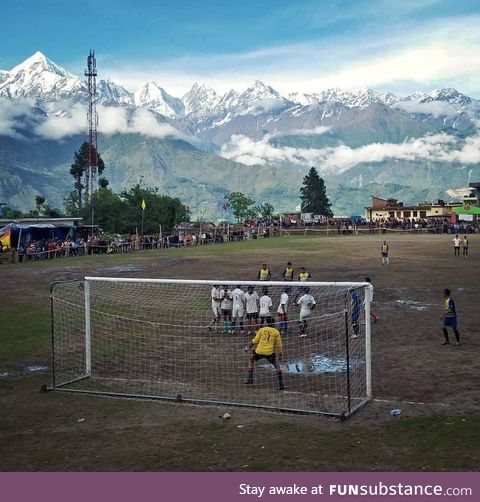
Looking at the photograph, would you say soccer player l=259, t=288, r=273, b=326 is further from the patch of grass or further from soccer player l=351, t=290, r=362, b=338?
the patch of grass

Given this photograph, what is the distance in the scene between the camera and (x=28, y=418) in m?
11.0

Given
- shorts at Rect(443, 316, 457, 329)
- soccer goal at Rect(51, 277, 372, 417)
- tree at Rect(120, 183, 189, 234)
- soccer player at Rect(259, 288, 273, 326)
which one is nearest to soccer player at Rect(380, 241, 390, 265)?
soccer goal at Rect(51, 277, 372, 417)

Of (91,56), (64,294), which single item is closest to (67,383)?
(64,294)

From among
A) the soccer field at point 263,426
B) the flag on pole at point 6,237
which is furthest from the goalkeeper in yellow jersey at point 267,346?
the flag on pole at point 6,237

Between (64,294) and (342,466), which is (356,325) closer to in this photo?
(342,466)

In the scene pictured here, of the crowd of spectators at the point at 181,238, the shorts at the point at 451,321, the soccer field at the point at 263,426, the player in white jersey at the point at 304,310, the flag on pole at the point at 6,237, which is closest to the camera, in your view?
the soccer field at the point at 263,426

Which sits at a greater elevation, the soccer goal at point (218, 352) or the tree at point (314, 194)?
the tree at point (314, 194)

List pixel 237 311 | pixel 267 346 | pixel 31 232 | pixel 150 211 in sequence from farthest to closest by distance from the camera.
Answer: pixel 150 211 < pixel 31 232 < pixel 237 311 < pixel 267 346

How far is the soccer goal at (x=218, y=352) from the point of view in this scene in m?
12.2

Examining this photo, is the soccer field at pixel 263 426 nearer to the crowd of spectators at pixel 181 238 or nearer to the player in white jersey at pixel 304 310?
the player in white jersey at pixel 304 310

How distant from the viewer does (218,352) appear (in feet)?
51.9

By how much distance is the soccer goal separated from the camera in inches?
480

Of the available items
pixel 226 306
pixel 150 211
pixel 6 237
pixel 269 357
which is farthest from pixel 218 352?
pixel 150 211

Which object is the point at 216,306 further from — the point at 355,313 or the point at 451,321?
the point at 451,321
